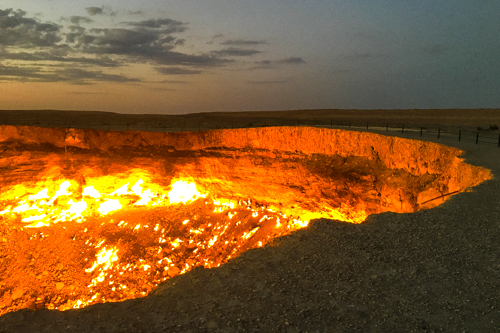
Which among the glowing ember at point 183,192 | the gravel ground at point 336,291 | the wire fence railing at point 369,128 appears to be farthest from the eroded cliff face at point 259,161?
the gravel ground at point 336,291

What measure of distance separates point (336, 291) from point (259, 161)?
18.1 meters

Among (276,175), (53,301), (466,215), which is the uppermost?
(466,215)

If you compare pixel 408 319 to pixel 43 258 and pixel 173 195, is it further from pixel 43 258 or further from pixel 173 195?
pixel 173 195

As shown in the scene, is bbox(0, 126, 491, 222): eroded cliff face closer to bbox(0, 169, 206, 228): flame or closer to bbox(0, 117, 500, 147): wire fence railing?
bbox(0, 169, 206, 228): flame

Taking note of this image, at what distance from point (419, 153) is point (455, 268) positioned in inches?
523

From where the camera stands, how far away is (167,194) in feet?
76.2

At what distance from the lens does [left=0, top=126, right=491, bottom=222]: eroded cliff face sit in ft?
60.7

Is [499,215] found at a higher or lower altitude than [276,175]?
higher

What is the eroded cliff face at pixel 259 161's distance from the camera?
18.5 meters

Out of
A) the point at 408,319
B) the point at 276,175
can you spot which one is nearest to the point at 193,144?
the point at 276,175

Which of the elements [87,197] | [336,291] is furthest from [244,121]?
[336,291]

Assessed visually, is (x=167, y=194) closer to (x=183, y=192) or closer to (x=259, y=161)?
(x=183, y=192)

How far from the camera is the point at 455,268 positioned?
511 centimetres

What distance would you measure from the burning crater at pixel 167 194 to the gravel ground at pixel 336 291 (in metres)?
8.23
